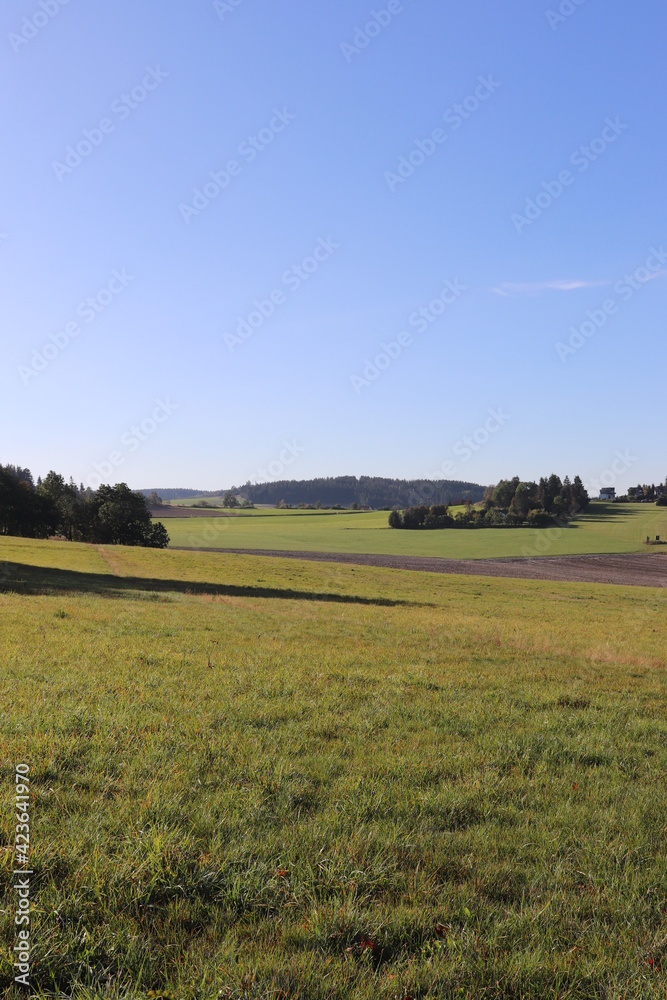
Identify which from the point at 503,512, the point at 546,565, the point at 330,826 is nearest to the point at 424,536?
the point at 503,512

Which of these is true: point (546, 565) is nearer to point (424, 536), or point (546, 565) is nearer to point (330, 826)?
point (424, 536)

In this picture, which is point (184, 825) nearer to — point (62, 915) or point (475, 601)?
point (62, 915)

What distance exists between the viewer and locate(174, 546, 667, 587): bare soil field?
213 ft

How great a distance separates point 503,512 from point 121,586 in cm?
12003

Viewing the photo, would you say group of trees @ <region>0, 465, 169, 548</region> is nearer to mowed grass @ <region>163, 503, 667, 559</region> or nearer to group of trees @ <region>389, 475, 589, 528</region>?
mowed grass @ <region>163, 503, 667, 559</region>

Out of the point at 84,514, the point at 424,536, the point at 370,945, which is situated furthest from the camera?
the point at 424,536

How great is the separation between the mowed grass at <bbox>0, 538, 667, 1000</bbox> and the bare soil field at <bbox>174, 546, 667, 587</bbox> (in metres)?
55.9

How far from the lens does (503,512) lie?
14038cm

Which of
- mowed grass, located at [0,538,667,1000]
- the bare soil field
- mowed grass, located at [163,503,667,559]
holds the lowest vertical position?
the bare soil field

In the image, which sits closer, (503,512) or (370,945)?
(370,945)

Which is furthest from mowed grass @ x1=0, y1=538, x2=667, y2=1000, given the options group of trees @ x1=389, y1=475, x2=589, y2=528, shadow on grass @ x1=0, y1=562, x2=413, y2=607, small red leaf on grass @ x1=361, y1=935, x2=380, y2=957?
group of trees @ x1=389, y1=475, x2=589, y2=528

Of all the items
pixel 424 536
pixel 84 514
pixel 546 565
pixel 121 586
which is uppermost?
pixel 84 514

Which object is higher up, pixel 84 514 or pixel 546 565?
pixel 84 514

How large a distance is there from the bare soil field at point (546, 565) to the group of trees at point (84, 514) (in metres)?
16.2
